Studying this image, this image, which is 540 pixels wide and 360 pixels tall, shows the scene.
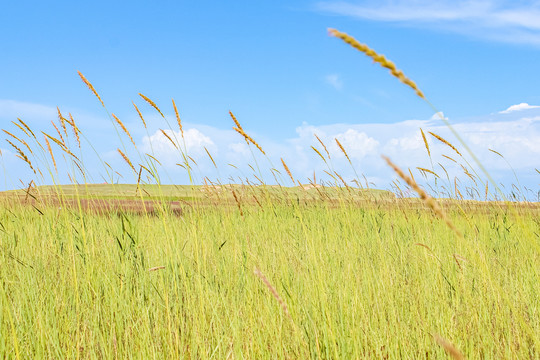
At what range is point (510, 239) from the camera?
192 inches

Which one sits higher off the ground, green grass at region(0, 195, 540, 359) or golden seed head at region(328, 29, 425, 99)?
golden seed head at region(328, 29, 425, 99)

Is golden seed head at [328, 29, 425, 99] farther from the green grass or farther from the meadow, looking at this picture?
the green grass

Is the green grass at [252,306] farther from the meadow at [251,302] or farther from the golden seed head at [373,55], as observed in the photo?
the golden seed head at [373,55]

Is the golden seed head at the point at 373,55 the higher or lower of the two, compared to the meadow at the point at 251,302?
higher

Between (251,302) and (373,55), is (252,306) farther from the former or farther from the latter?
(373,55)

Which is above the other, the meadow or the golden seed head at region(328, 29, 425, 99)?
the golden seed head at region(328, 29, 425, 99)

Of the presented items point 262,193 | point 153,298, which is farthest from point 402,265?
point 262,193

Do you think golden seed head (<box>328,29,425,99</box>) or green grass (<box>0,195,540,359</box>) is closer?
golden seed head (<box>328,29,425,99</box>)

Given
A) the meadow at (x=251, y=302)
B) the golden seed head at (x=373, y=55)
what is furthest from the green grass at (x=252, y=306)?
the golden seed head at (x=373, y=55)

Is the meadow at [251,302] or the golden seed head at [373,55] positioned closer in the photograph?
the golden seed head at [373,55]

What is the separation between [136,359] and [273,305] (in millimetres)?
778

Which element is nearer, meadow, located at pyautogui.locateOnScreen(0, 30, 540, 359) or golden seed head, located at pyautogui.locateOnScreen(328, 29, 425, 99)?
golden seed head, located at pyautogui.locateOnScreen(328, 29, 425, 99)

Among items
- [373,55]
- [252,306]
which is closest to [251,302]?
[252,306]

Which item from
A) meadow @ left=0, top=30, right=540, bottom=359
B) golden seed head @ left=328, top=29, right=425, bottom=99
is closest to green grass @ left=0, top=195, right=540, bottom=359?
meadow @ left=0, top=30, right=540, bottom=359
